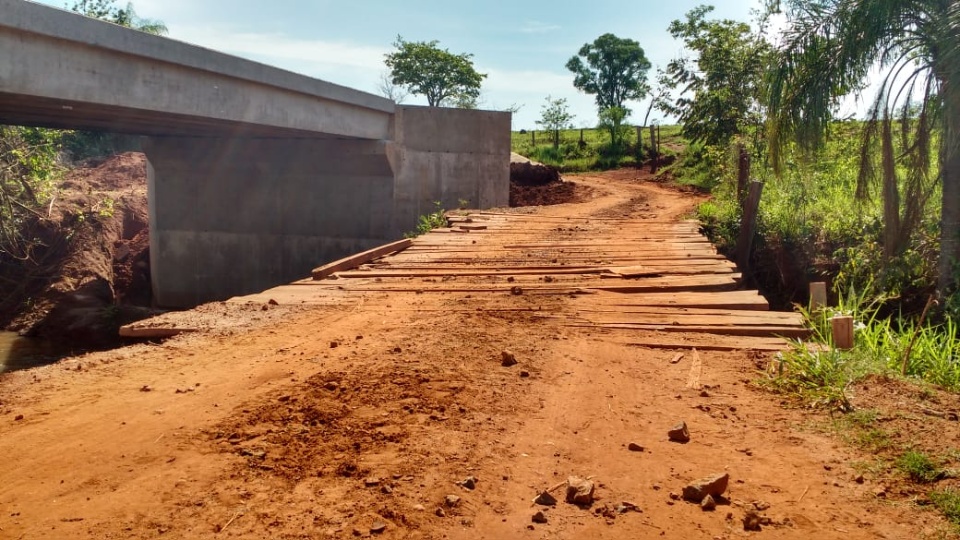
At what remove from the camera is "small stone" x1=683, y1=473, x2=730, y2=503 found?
3586 mm

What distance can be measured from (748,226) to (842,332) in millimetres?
6218

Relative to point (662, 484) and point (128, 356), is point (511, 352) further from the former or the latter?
point (128, 356)

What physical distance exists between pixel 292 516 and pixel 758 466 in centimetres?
234

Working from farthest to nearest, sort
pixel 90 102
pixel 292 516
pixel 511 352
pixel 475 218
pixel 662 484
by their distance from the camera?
pixel 475 218 → pixel 90 102 → pixel 511 352 → pixel 662 484 → pixel 292 516

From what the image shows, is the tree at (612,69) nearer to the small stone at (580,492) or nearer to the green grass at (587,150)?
the green grass at (587,150)

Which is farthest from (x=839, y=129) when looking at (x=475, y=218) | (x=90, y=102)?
(x=90, y=102)

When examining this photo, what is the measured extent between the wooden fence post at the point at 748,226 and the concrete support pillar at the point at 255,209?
25.3 ft

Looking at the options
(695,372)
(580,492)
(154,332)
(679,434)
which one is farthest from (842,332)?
(154,332)

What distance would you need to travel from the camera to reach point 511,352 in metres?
5.76

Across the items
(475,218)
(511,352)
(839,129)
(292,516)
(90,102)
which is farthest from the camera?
(475,218)

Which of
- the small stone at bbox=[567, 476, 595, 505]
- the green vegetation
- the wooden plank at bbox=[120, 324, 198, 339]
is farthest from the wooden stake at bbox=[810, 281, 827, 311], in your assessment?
the green vegetation

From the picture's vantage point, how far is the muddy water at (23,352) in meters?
13.8

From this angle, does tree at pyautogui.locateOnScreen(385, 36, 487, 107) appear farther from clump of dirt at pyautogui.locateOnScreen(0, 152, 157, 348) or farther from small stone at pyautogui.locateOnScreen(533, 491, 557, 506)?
small stone at pyautogui.locateOnScreen(533, 491, 557, 506)

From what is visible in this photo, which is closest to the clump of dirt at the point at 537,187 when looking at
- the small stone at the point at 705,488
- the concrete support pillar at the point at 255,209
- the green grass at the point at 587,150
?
the green grass at the point at 587,150
